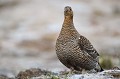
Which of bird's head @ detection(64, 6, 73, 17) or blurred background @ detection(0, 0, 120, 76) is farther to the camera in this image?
blurred background @ detection(0, 0, 120, 76)

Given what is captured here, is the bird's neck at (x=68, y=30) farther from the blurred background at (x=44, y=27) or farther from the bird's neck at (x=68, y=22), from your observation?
the blurred background at (x=44, y=27)

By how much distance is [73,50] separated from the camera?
10.5 meters

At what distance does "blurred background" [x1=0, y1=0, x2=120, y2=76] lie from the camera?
21609 millimetres


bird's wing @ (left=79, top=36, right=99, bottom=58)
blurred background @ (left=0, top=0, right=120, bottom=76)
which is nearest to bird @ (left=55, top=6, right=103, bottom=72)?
bird's wing @ (left=79, top=36, right=99, bottom=58)

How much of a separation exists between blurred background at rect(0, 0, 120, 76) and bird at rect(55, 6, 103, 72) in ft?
25.6

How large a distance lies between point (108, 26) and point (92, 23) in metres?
0.66

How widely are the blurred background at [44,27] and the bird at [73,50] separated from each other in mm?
7798

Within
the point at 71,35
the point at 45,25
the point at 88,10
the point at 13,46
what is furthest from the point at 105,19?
the point at 71,35

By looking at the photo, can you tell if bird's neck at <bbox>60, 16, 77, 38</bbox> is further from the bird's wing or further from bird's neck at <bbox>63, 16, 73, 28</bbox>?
the bird's wing

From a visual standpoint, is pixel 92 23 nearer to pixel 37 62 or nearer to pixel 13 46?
pixel 13 46

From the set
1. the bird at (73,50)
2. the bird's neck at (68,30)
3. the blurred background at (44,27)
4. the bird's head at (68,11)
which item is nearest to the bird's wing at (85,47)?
the bird at (73,50)

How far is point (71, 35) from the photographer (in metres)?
10.6

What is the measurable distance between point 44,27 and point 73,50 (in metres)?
14.5

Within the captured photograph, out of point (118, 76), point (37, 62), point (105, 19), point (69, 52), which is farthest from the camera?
point (105, 19)
